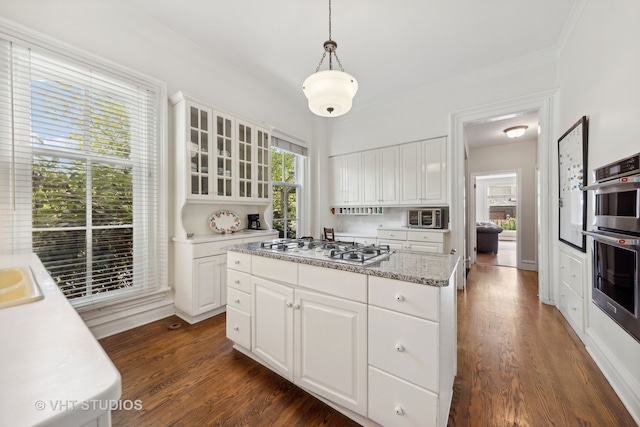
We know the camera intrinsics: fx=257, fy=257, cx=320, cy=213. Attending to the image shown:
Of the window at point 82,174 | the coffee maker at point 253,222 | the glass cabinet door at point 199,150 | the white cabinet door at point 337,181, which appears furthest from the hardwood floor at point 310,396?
the white cabinet door at point 337,181

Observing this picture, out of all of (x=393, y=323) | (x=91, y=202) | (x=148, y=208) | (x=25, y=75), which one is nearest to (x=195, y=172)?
(x=148, y=208)

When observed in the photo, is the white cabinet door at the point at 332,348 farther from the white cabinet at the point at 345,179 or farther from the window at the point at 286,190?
the white cabinet at the point at 345,179

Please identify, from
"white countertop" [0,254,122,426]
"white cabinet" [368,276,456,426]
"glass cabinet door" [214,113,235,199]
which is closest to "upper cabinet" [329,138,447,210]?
"glass cabinet door" [214,113,235,199]

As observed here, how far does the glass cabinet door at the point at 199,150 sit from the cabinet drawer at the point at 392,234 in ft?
8.36

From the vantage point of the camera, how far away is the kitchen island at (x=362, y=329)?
1.17 m

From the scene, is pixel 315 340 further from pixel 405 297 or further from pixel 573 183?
pixel 573 183

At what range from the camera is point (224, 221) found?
3262mm

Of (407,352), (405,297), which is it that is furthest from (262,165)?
(407,352)

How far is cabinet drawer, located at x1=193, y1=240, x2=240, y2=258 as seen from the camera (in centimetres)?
262

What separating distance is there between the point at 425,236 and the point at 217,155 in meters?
2.96

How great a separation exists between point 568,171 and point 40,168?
15.5 feet

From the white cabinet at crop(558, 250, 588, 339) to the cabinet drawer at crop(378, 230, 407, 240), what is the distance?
1745mm

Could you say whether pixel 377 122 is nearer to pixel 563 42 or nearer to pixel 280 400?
pixel 563 42

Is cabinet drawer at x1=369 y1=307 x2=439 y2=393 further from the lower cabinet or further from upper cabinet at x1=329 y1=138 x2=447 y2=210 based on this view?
upper cabinet at x1=329 y1=138 x2=447 y2=210
